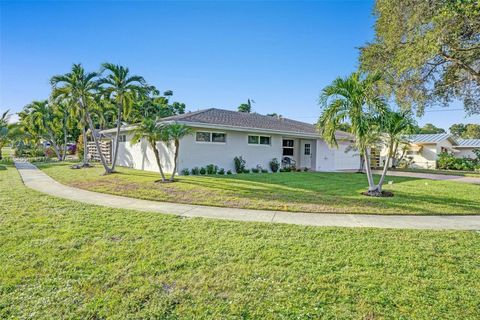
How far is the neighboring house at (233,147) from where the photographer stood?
1620 cm

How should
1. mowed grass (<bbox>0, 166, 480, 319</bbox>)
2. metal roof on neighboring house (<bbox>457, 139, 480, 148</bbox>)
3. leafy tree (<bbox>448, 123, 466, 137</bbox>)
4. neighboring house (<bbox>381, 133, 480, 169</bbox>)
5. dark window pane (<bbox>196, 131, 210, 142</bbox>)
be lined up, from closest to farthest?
mowed grass (<bbox>0, 166, 480, 319</bbox>) < dark window pane (<bbox>196, 131, 210, 142</bbox>) < neighboring house (<bbox>381, 133, 480, 169</bbox>) < metal roof on neighboring house (<bbox>457, 139, 480, 148</bbox>) < leafy tree (<bbox>448, 123, 466, 137</bbox>)

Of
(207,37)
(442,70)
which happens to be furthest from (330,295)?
(207,37)

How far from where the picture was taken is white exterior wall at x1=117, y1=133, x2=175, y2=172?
16875 millimetres

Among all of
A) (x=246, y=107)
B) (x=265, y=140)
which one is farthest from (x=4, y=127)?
(x=246, y=107)

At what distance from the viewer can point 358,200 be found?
9375 millimetres

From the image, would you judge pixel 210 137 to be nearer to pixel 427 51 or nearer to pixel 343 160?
pixel 427 51

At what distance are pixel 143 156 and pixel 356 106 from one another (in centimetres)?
1510

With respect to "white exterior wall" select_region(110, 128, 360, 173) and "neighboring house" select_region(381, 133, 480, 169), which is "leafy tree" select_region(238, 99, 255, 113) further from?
"white exterior wall" select_region(110, 128, 360, 173)

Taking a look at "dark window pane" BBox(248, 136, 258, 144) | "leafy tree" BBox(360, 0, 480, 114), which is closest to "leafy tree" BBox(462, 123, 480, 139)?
"leafy tree" BBox(360, 0, 480, 114)

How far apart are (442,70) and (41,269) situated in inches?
630

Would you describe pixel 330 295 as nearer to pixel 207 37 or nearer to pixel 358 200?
pixel 358 200

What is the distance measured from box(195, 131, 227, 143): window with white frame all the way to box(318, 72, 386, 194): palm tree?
26.0 ft

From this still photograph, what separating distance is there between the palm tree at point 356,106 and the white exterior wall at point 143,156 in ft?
31.0

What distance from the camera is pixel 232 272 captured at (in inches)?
159
